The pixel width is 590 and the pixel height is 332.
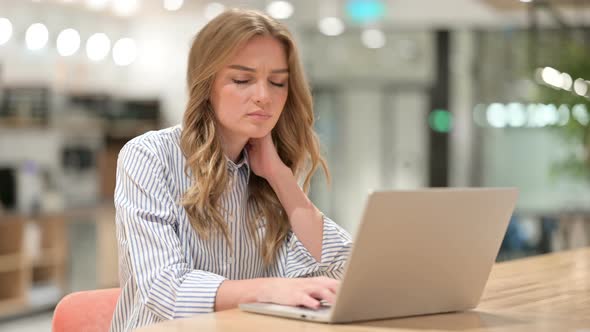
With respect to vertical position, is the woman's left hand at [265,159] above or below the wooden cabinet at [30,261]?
above

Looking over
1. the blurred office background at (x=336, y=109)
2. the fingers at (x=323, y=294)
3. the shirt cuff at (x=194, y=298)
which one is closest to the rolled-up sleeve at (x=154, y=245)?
the shirt cuff at (x=194, y=298)

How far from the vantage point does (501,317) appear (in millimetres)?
1760

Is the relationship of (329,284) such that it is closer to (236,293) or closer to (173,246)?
(236,293)

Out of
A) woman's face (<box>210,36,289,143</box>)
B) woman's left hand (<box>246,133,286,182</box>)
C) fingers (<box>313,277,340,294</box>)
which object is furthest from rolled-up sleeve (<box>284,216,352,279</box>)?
fingers (<box>313,277,340,294</box>)

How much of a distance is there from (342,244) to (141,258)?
0.56m

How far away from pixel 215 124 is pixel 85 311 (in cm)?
50

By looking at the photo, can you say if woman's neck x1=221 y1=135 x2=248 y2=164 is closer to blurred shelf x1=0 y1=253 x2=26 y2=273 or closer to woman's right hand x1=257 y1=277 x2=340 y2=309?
woman's right hand x1=257 y1=277 x2=340 y2=309

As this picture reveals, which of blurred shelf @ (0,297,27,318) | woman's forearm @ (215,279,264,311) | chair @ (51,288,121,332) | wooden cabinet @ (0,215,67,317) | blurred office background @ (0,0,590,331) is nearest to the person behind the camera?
woman's forearm @ (215,279,264,311)

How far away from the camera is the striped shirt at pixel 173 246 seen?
1.81m

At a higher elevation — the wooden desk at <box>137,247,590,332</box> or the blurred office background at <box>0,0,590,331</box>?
the blurred office background at <box>0,0,590,331</box>

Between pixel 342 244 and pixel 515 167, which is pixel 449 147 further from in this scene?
pixel 342 244

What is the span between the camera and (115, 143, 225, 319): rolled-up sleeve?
70.5 inches

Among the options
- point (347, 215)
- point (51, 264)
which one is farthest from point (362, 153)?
point (51, 264)

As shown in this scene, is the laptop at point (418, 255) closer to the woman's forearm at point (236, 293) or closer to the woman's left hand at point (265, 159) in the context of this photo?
the woman's forearm at point (236, 293)
